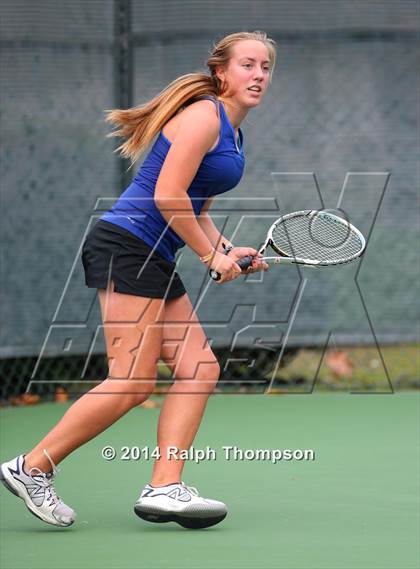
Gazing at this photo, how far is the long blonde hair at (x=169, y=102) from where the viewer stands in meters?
4.46

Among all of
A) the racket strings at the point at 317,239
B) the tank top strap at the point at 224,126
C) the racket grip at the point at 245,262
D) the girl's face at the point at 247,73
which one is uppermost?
the girl's face at the point at 247,73

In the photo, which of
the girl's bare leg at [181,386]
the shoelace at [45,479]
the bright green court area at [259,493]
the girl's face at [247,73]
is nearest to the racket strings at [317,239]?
the girl's bare leg at [181,386]

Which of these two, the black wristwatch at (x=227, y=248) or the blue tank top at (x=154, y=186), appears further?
the black wristwatch at (x=227, y=248)

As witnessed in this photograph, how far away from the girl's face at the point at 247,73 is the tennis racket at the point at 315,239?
57cm

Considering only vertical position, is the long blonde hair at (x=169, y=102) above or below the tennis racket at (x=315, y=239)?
above

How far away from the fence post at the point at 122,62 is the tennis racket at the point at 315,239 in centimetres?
251

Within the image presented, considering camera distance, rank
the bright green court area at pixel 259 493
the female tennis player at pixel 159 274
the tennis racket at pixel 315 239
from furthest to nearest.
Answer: the tennis racket at pixel 315 239 → the female tennis player at pixel 159 274 → the bright green court area at pixel 259 493

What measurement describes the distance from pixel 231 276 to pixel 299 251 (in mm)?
661

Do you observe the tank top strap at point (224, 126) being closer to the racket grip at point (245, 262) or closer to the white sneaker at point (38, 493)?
the racket grip at point (245, 262)

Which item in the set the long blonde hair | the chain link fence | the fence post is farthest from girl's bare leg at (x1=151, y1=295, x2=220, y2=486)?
the fence post

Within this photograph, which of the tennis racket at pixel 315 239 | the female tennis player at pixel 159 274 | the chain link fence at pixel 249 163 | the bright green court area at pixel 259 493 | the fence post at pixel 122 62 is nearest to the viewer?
the bright green court area at pixel 259 493

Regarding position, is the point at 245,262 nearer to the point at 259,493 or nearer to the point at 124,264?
the point at 124,264

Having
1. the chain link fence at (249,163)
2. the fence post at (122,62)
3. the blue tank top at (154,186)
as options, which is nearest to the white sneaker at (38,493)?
the blue tank top at (154,186)

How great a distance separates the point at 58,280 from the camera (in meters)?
7.39
